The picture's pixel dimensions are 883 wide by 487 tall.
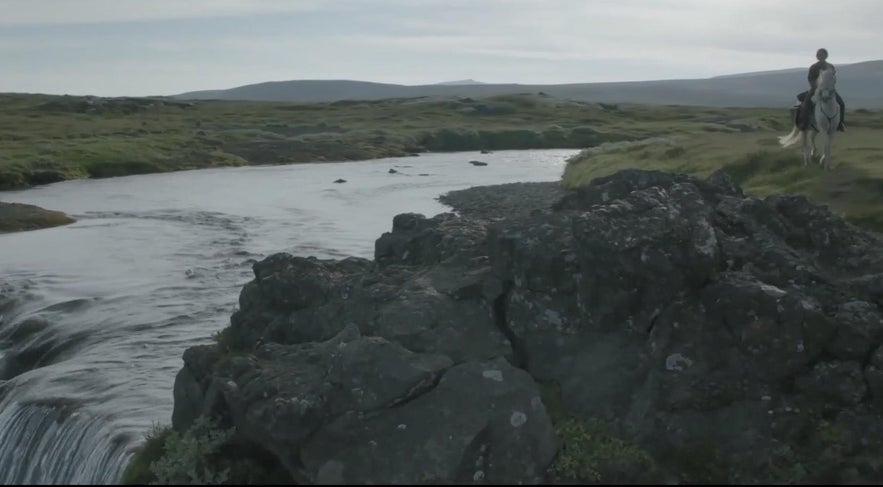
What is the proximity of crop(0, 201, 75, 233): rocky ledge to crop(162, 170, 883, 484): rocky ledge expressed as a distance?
34.4 m

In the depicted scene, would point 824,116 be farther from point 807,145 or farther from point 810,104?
point 807,145

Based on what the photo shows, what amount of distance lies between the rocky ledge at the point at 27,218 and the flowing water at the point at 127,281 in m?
1.07

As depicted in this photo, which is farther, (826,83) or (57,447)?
(826,83)

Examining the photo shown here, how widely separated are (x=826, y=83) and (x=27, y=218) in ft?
122

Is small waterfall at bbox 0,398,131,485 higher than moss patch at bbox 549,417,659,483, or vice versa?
moss patch at bbox 549,417,659,483

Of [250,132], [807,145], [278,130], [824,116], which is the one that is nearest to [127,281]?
[824,116]

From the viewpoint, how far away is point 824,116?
34.2m

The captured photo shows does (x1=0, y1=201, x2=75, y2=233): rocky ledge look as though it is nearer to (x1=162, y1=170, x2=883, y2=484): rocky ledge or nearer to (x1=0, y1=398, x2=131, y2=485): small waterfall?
(x1=0, y1=398, x2=131, y2=485): small waterfall

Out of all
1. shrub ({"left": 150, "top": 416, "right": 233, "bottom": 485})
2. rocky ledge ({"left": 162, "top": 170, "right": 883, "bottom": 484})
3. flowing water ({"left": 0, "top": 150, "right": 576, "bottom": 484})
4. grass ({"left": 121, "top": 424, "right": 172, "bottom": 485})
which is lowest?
flowing water ({"left": 0, "top": 150, "right": 576, "bottom": 484})

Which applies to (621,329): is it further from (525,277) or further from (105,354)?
(105,354)

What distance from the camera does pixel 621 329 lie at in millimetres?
13594

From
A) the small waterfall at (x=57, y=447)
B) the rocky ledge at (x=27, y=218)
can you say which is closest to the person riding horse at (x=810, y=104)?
the small waterfall at (x=57, y=447)

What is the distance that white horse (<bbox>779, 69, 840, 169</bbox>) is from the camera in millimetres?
32656

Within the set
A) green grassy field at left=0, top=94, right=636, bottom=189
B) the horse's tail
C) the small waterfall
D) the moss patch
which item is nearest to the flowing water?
the small waterfall
